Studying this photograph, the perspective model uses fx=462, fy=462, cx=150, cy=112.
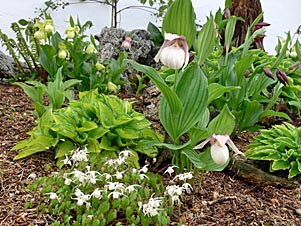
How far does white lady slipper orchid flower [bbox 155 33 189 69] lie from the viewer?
1.05 m

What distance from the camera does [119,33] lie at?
244 cm

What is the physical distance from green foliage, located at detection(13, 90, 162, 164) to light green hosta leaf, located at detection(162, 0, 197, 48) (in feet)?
1.22

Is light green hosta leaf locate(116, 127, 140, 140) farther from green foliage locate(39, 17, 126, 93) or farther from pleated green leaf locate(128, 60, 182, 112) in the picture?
green foliage locate(39, 17, 126, 93)

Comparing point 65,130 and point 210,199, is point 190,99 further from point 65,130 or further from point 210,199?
point 65,130

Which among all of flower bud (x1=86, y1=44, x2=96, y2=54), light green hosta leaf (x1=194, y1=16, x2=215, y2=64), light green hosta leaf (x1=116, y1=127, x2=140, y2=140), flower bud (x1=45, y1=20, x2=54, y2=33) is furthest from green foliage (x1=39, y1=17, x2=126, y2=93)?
light green hosta leaf (x1=194, y1=16, x2=215, y2=64)

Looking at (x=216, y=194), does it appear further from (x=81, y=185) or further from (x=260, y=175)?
(x=81, y=185)

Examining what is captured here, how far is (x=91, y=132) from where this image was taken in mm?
1460

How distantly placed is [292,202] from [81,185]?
0.65 meters

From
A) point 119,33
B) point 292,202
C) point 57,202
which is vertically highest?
point 119,33

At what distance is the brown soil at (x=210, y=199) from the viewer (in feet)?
4.05

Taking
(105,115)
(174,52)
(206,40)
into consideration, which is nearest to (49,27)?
(105,115)

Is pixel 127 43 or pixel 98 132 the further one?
pixel 127 43

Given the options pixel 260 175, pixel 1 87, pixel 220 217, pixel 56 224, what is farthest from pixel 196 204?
pixel 1 87

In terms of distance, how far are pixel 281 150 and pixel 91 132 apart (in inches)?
24.4
